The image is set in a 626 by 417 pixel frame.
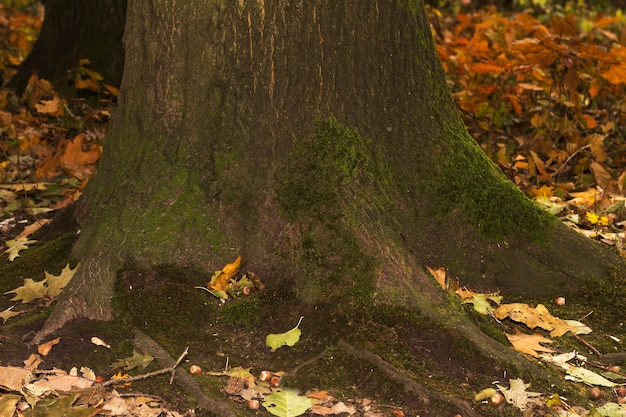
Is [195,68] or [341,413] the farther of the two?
[195,68]

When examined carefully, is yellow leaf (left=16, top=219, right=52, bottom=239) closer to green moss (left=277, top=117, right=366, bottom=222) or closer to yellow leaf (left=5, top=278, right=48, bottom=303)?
yellow leaf (left=5, top=278, right=48, bottom=303)

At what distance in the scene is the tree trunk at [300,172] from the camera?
3.22 meters

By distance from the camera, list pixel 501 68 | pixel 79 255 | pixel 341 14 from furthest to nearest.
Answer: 1. pixel 501 68
2. pixel 79 255
3. pixel 341 14

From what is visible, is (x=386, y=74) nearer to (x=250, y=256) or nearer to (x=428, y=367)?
(x=250, y=256)

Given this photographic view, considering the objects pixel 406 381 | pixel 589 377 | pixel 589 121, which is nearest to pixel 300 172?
pixel 406 381

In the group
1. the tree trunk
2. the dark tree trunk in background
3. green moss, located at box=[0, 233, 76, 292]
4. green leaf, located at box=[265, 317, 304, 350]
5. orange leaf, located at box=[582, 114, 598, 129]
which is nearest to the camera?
green leaf, located at box=[265, 317, 304, 350]

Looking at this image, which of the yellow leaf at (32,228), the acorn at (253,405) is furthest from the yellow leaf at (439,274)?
the yellow leaf at (32,228)

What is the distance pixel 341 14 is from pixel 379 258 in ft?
3.50

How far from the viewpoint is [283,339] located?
2996 millimetres

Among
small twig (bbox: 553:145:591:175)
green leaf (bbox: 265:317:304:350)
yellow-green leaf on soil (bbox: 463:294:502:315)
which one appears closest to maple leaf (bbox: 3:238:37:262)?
green leaf (bbox: 265:317:304:350)

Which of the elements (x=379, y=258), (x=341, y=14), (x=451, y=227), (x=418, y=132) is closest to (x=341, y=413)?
(x=379, y=258)

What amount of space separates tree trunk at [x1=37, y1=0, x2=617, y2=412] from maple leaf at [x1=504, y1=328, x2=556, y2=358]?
0.78 ft

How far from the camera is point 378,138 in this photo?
3.47m

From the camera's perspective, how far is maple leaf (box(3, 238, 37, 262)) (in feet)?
12.4
